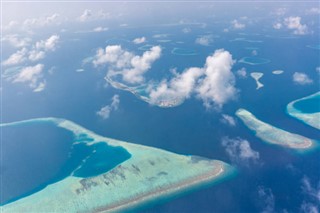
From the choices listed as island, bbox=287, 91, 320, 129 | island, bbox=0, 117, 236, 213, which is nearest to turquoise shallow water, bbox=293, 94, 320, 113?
island, bbox=287, 91, 320, 129

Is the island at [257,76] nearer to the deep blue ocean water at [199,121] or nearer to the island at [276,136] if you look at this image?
the deep blue ocean water at [199,121]

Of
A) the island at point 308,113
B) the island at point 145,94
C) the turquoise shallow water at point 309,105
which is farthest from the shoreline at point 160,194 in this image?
the turquoise shallow water at point 309,105

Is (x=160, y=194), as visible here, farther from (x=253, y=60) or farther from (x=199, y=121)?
(x=253, y=60)

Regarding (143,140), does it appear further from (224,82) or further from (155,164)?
(224,82)

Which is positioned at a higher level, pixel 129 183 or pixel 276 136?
pixel 276 136

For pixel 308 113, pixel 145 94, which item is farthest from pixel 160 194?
pixel 308 113

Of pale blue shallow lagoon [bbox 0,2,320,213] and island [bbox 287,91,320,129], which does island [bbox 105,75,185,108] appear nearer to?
pale blue shallow lagoon [bbox 0,2,320,213]
